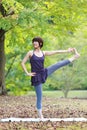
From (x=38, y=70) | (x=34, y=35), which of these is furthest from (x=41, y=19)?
(x=38, y=70)

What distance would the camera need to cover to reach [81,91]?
152 ft

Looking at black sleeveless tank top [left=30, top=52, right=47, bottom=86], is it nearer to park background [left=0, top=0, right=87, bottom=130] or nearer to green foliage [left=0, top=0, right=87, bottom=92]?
park background [left=0, top=0, right=87, bottom=130]

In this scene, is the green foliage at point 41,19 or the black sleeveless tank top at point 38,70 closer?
the black sleeveless tank top at point 38,70

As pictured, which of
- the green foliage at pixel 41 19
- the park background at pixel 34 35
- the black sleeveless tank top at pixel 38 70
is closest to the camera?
the black sleeveless tank top at pixel 38 70

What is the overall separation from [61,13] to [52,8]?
689mm

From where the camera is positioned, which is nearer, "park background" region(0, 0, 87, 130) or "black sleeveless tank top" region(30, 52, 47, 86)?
"black sleeveless tank top" region(30, 52, 47, 86)

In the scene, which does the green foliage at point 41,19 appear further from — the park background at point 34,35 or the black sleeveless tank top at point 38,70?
the black sleeveless tank top at point 38,70

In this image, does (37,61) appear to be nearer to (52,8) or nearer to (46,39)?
(52,8)

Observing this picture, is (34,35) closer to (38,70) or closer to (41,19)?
(41,19)

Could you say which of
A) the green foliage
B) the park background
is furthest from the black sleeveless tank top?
the green foliage

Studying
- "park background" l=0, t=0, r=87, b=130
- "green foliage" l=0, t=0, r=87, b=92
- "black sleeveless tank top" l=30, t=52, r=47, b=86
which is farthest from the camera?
"green foliage" l=0, t=0, r=87, b=92

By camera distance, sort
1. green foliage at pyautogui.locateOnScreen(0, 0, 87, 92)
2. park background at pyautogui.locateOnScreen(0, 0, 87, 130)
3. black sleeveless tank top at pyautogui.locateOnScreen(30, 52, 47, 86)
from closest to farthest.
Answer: black sleeveless tank top at pyautogui.locateOnScreen(30, 52, 47, 86) < park background at pyautogui.locateOnScreen(0, 0, 87, 130) < green foliage at pyautogui.locateOnScreen(0, 0, 87, 92)

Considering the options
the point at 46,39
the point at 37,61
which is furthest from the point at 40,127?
the point at 46,39

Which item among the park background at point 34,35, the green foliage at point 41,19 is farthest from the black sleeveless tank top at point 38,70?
the green foliage at point 41,19
